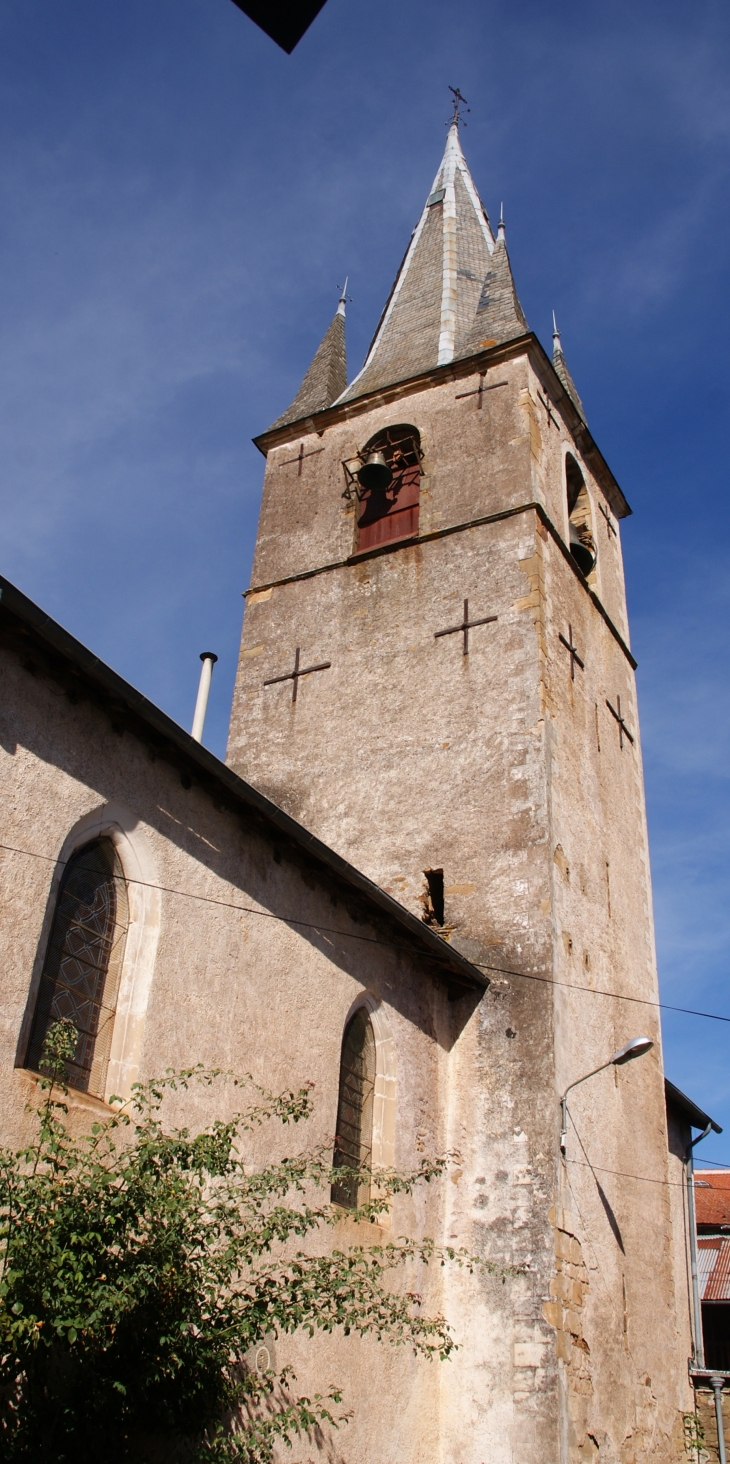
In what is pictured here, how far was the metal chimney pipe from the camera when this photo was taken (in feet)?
38.3

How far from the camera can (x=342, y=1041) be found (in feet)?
29.8

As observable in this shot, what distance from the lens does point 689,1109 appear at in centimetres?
1478

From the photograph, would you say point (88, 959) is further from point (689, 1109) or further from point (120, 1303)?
point (689, 1109)

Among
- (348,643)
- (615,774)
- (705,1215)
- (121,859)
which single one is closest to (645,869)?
(615,774)

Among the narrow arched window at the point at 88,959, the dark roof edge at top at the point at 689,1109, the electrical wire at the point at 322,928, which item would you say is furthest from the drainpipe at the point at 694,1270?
the narrow arched window at the point at 88,959

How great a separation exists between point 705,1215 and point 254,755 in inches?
679

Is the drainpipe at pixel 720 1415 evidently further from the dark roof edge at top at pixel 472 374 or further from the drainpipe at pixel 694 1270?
the dark roof edge at top at pixel 472 374

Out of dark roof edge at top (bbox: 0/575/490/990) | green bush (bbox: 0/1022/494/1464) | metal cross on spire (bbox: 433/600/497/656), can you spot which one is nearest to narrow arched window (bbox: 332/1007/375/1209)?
dark roof edge at top (bbox: 0/575/490/990)

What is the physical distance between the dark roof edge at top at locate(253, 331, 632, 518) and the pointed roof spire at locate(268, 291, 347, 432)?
195 mm

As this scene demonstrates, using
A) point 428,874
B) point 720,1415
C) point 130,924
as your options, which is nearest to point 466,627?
point 428,874

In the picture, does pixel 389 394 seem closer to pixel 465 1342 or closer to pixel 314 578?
pixel 314 578

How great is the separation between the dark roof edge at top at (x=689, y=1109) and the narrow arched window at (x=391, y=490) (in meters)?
7.25

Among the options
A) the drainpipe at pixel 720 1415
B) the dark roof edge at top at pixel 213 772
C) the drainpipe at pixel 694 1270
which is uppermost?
the dark roof edge at top at pixel 213 772

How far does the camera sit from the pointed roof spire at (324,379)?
54.0 feet
